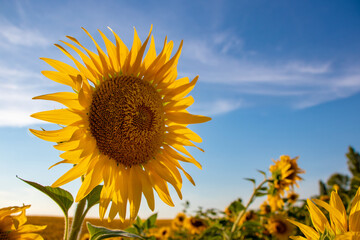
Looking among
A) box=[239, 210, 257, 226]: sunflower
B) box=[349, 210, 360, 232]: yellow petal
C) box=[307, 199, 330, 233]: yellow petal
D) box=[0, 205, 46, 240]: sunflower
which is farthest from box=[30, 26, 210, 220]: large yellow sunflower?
box=[239, 210, 257, 226]: sunflower

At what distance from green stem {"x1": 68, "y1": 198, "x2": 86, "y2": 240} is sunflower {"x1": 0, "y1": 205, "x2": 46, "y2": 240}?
414 mm

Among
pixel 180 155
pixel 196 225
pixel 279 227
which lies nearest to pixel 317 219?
pixel 180 155

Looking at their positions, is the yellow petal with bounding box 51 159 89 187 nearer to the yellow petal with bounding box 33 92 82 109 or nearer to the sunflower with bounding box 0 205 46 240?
the yellow petal with bounding box 33 92 82 109

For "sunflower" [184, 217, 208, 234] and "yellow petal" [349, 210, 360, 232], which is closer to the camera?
"yellow petal" [349, 210, 360, 232]

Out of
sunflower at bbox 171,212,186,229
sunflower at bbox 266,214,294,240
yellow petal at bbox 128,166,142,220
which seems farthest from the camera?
sunflower at bbox 171,212,186,229

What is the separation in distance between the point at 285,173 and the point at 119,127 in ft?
14.5

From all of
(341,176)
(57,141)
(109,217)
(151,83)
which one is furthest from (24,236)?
(341,176)

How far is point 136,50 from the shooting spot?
84.6 inches

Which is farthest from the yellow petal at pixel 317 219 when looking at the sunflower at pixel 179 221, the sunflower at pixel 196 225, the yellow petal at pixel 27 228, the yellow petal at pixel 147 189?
the sunflower at pixel 179 221

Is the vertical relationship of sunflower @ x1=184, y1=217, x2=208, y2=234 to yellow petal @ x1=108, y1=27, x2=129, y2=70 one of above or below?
below

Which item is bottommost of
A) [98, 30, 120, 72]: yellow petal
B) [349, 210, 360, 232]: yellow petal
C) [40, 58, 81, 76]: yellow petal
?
[349, 210, 360, 232]: yellow petal

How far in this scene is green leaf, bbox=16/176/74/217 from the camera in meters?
1.85

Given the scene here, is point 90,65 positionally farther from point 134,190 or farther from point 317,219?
point 317,219

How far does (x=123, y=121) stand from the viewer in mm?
2094
